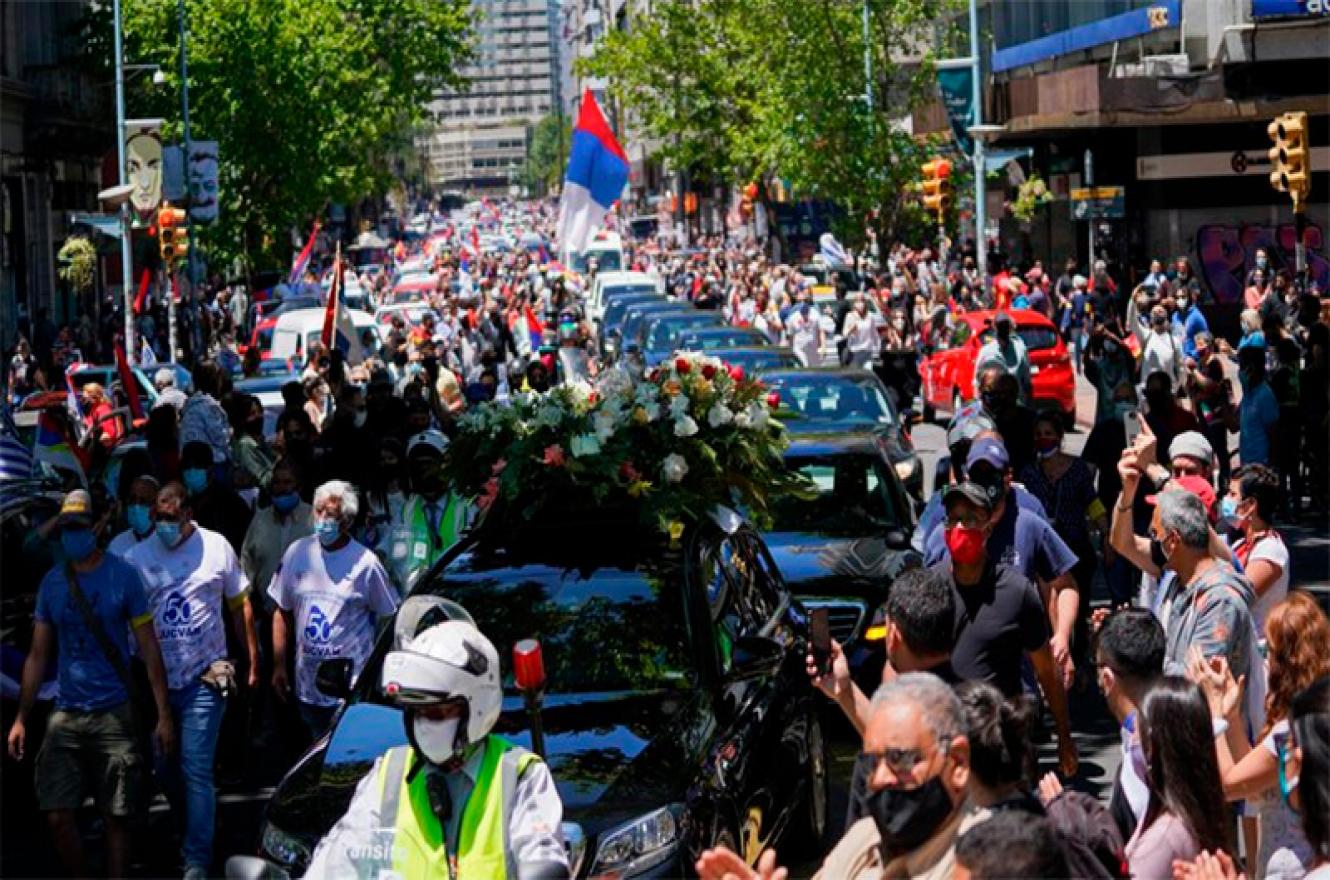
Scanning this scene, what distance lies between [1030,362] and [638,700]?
867 inches

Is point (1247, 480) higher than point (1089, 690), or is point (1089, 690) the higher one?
point (1247, 480)

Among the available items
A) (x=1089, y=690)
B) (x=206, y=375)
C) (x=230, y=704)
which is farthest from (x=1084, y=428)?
(x=230, y=704)

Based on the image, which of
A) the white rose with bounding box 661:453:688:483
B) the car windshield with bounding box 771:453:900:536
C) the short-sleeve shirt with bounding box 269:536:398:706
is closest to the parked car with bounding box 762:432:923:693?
the car windshield with bounding box 771:453:900:536

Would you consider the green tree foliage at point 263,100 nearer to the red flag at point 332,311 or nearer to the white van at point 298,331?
the white van at point 298,331

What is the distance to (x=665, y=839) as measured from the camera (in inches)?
322

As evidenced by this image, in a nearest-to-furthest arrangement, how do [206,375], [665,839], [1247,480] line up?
[665,839] → [1247,480] → [206,375]

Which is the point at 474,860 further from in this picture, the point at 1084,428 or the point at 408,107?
the point at 408,107

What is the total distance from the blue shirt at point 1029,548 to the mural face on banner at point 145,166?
3665cm

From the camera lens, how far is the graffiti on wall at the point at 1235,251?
160 feet

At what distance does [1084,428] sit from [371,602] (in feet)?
74.2

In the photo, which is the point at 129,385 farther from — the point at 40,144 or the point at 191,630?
the point at 40,144

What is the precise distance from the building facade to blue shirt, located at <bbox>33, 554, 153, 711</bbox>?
3682 centimetres

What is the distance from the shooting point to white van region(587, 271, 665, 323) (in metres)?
51.6

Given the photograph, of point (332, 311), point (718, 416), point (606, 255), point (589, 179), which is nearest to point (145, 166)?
point (332, 311)
